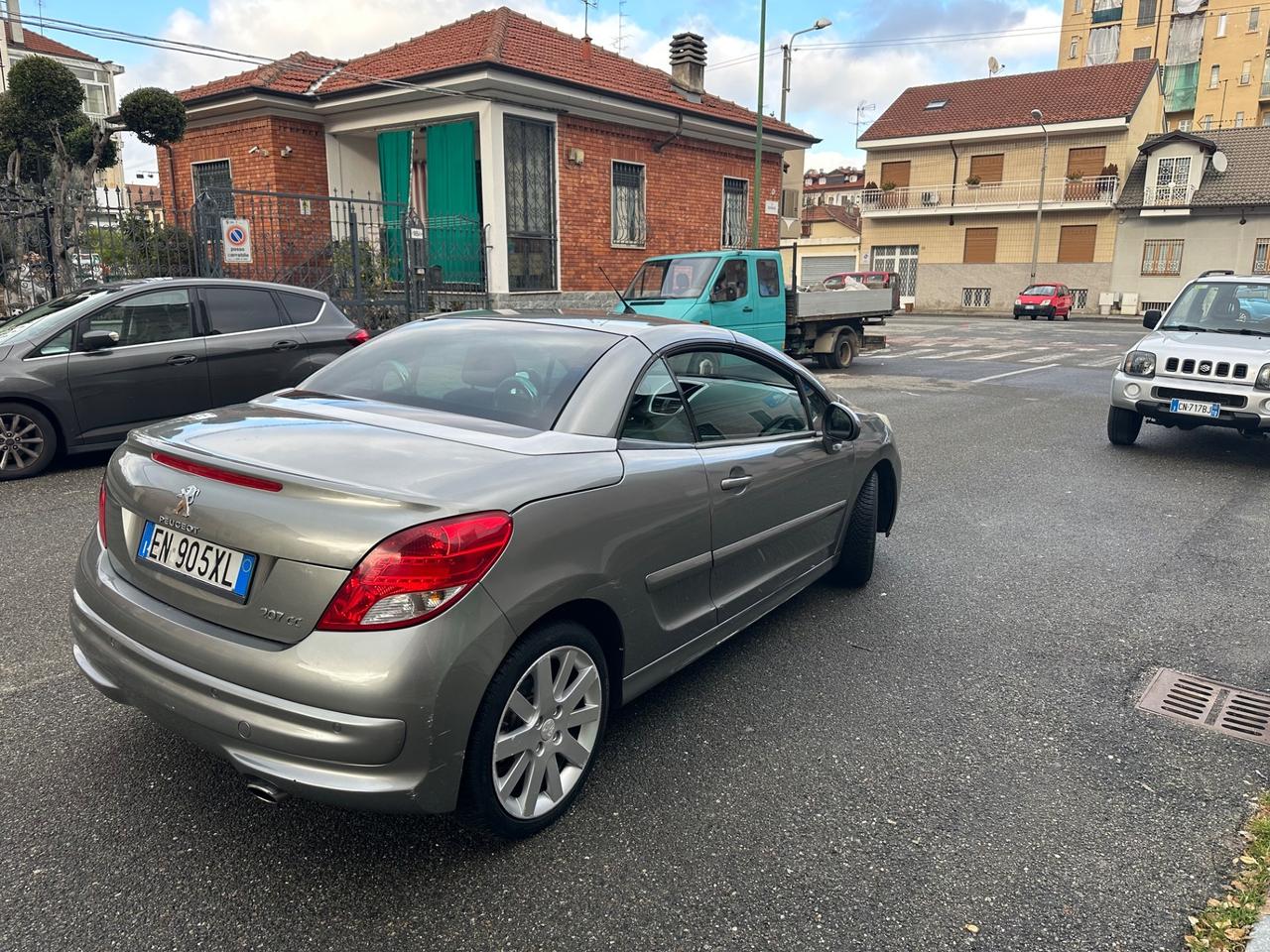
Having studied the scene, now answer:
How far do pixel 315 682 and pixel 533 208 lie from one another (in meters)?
14.9

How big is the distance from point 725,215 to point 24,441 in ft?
53.1

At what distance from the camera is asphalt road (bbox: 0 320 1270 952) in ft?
7.96

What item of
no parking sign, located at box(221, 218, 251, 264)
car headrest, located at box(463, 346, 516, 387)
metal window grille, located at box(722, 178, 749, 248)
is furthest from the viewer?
metal window grille, located at box(722, 178, 749, 248)

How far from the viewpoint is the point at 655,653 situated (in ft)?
10.5

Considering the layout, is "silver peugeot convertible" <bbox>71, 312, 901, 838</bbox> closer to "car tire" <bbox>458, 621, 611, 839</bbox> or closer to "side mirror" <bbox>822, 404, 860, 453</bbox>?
"car tire" <bbox>458, 621, 611, 839</bbox>

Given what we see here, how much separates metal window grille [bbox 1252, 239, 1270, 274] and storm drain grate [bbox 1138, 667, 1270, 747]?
4607 cm

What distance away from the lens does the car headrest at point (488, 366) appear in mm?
3398

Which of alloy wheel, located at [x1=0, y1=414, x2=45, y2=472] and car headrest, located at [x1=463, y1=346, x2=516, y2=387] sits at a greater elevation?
car headrest, located at [x1=463, y1=346, x2=516, y2=387]

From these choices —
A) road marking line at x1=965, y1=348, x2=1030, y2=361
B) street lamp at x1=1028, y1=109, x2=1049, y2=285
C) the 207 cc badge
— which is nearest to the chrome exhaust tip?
the 207 cc badge

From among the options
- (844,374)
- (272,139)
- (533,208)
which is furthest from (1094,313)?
(272,139)

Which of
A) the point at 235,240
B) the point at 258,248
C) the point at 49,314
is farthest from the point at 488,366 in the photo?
the point at 258,248

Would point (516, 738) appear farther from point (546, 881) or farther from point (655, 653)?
point (655, 653)

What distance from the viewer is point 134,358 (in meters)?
7.42

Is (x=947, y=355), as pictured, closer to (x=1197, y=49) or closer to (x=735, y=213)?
(x=735, y=213)
